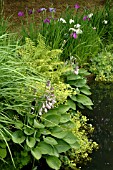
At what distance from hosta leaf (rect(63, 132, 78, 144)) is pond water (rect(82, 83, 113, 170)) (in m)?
0.39

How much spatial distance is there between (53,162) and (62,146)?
186mm

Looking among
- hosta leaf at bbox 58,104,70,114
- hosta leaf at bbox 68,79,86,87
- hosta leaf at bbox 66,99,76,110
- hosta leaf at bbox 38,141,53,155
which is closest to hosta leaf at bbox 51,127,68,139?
hosta leaf at bbox 38,141,53,155

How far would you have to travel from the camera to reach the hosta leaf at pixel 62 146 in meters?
4.25

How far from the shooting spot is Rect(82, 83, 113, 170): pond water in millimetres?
4648

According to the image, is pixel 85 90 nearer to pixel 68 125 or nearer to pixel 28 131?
pixel 68 125

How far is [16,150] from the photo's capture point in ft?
14.0

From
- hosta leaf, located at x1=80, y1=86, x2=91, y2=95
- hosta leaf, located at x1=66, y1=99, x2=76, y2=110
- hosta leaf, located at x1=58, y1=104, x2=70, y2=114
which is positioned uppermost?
hosta leaf, located at x1=58, y1=104, x2=70, y2=114

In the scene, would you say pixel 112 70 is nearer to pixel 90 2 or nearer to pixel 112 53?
pixel 112 53

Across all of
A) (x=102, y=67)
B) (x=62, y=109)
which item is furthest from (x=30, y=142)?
(x=102, y=67)

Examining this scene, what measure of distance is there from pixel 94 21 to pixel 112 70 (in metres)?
0.90

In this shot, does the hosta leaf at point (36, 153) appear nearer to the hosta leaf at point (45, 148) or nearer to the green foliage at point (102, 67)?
the hosta leaf at point (45, 148)

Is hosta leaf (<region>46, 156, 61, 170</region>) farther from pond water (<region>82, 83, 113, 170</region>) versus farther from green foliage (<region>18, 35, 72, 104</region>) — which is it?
green foliage (<region>18, 35, 72, 104</region>)

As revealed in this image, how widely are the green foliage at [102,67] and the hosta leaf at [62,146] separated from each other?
2.63m

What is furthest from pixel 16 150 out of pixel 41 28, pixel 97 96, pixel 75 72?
pixel 41 28
